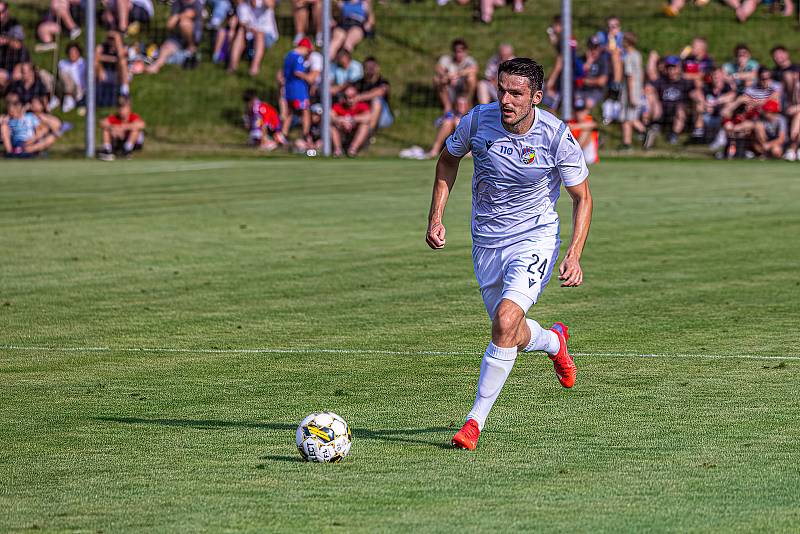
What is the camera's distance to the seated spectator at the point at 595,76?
29531 millimetres

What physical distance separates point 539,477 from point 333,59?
24859 millimetres

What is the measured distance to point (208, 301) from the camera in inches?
492

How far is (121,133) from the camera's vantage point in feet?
99.0

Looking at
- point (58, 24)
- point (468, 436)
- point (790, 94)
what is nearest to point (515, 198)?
point (468, 436)

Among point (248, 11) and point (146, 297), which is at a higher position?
point (248, 11)

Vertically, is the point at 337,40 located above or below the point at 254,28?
below

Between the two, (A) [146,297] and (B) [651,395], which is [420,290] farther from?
(B) [651,395]

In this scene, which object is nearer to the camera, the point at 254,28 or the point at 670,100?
the point at 670,100

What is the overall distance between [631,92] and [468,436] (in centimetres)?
2294

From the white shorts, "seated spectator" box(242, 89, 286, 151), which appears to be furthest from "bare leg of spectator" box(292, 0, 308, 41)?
the white shorts

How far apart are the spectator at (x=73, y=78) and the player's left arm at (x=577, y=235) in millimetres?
24399

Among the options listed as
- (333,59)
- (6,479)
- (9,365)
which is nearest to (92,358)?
(9,365)

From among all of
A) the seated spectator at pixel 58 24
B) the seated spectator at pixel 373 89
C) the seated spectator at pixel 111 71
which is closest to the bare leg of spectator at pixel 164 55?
the seated spectator at pixel 111 71

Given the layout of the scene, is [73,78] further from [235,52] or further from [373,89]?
[373,89]
